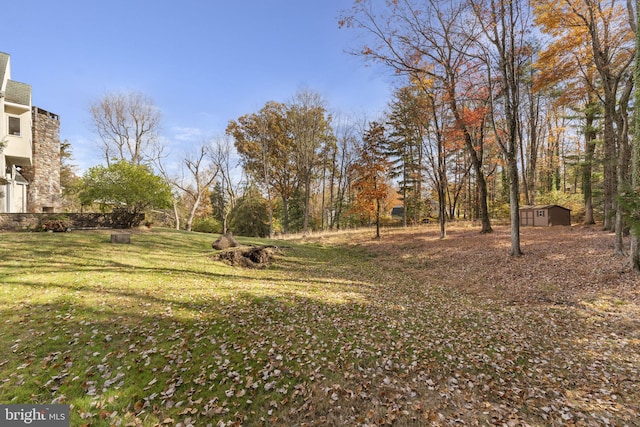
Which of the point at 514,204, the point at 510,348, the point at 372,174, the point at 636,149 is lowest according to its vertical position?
the point at 510,348

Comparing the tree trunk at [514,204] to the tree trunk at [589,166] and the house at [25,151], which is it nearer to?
the tree trunk at [589,166]

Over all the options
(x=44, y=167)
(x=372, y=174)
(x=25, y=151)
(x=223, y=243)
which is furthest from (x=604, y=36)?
(x=44, y=167)

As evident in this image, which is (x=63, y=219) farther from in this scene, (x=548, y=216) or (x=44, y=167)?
(x=548, y=216)

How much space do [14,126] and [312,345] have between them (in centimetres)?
2610

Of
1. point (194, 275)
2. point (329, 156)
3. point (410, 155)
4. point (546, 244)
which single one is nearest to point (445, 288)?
point (546, 244)

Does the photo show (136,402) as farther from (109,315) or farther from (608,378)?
(608,378)

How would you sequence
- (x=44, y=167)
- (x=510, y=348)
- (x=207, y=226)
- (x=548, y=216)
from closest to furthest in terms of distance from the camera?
(x=510, y=348)
(x=44, y=167)
(x=548, y=216)
(x=207, y=226)

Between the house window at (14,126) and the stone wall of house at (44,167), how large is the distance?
254 cm

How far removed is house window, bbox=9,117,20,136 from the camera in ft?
60.1

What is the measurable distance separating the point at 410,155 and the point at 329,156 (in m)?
10.5

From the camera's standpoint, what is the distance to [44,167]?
21.0 metres

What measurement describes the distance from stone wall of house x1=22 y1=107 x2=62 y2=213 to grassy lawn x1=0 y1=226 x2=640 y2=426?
1464 cm

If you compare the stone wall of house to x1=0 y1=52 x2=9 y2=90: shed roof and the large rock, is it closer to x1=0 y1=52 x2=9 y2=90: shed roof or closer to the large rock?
x1=0 y1=52 x2=9 y2=90: shed roof

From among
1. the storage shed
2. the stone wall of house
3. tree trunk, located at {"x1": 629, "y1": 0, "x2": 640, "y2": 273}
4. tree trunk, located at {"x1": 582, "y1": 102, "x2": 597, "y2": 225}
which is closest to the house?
the stone wall of house
